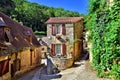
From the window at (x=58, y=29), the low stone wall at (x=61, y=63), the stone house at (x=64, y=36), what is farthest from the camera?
the window at (x=58, y=29)

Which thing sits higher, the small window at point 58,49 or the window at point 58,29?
the window at point 58,29

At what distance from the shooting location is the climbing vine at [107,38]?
46.7ft

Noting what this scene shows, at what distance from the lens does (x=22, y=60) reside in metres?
27.1

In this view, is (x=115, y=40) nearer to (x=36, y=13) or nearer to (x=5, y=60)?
(x=5, y=60)

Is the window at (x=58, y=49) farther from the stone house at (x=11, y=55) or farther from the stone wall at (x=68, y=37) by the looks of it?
the stone house at (x=11, y=55)

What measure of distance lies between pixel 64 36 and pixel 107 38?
1728 centimetres

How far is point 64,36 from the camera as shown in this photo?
109 feet

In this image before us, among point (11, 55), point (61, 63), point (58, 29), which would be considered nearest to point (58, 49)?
point (58, 29)

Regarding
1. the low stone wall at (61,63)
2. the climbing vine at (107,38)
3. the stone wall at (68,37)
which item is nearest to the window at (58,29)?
the stone wall at (68,37)

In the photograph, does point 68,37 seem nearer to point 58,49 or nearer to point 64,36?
point 64,36

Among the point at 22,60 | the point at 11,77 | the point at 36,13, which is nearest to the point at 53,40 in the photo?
the point at 22,60

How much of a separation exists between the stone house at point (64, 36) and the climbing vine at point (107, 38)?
1066 cm

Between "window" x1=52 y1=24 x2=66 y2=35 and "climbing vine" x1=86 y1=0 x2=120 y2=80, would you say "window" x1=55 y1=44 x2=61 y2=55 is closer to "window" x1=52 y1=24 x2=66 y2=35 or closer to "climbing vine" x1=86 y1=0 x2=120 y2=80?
"window" x1=52 y1=24 x2=66 y2=35

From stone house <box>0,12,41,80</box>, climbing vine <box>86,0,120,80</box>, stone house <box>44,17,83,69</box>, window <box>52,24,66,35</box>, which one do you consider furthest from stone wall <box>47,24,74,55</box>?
climbing vine <box>86,0,120,80</box>
